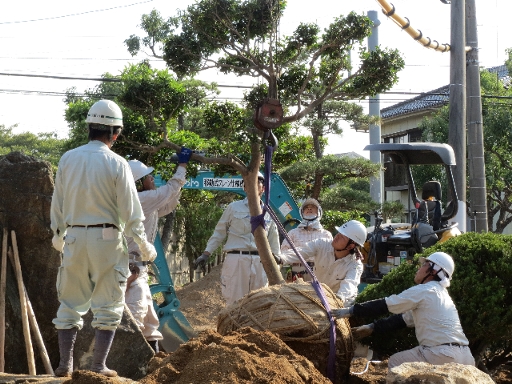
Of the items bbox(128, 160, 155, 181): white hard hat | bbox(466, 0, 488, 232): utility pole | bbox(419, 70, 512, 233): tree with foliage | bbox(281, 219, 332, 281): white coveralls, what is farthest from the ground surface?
bbox(419, 70, 512, 233): tree with foliage

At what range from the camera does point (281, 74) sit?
34.2 ft

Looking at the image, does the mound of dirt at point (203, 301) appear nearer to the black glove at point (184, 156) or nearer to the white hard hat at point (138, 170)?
the black glove at point (184, 156)

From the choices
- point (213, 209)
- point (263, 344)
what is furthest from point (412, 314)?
point (213, 209)

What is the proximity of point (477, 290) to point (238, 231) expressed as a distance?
3.41 m

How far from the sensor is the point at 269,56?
997cm

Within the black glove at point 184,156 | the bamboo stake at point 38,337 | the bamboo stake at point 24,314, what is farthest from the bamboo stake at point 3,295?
the black glove at point 184,156

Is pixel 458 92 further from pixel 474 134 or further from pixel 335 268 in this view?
pixel 335 268

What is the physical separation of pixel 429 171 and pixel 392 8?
35.6ft

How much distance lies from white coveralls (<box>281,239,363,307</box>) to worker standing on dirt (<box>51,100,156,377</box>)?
8.35ft

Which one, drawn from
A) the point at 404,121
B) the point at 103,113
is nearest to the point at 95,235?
the point at 103,113

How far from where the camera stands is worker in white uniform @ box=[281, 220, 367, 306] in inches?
293

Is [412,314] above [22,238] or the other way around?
the other way around

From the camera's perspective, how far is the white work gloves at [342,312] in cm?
607

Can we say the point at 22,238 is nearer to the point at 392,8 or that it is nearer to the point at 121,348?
the point at 121,348
